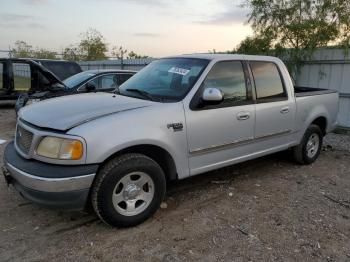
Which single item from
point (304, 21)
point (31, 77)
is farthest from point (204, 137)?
point (31, 77)

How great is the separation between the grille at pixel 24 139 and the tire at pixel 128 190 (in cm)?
79

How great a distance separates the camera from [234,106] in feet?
14.9

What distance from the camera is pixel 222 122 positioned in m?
4.34

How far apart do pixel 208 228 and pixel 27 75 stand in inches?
350

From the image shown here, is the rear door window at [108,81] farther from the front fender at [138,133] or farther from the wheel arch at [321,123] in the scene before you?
the front fender at [138,133]

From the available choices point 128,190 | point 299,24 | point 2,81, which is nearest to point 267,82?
point 128,190

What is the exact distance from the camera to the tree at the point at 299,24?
29.0 feet

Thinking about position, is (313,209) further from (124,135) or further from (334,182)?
(124,135)

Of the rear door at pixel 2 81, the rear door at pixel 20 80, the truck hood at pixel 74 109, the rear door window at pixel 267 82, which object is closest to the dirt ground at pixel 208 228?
the truck hood at pixel 74 109

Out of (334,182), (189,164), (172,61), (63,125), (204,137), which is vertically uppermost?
(172,61)

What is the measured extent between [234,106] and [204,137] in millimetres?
658

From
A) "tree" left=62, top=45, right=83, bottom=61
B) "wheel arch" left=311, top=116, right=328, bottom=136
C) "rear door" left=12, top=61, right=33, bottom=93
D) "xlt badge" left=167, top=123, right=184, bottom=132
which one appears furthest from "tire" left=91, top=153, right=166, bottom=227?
"tree" left=62, top=45, right=83, bottom=61

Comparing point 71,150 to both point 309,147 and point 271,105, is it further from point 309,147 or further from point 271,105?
point 309,147

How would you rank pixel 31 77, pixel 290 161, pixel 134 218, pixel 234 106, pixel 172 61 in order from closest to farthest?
1. pixel 134 218
2. pixel 234 106
3. pixel 172 61
4. pixel 290 161
5. pixel 31 77
